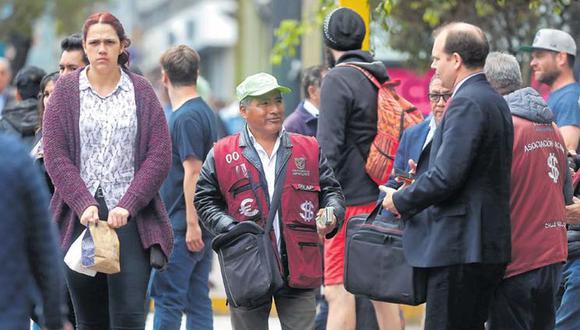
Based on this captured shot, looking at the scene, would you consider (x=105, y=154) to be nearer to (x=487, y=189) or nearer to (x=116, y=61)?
(x=116, y=61)

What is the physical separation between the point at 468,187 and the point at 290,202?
3.96 feet

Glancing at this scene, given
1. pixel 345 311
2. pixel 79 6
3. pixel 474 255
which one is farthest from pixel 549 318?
pixel 79 6

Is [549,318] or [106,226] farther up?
[106,226]

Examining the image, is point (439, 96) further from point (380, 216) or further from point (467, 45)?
point (467, 45)

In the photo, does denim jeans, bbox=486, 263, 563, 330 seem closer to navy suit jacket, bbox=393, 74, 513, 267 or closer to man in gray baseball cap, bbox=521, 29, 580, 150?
navy suit jacket, bbox=393, 74, 513, 267

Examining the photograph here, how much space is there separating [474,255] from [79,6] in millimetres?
29978

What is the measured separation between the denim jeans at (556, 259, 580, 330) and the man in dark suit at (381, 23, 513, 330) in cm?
219

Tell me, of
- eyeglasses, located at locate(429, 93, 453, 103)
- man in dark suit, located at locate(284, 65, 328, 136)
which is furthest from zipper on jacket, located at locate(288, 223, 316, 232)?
man in dark suit, located at locate(284, 65, 328, 136)

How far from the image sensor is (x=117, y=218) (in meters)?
7.32

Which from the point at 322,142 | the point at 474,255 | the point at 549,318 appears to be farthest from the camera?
the point at 322,142

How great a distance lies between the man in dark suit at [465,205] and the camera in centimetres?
666

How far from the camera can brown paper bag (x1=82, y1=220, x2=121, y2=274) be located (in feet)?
23.6

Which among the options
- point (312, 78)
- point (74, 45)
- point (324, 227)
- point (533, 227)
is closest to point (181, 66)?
point (74, 45)

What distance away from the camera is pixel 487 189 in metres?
6.72
